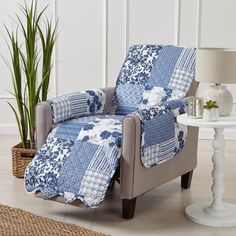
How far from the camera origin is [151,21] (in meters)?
4.99

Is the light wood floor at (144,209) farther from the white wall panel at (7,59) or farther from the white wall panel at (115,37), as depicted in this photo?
the white wall panel at (115,37)

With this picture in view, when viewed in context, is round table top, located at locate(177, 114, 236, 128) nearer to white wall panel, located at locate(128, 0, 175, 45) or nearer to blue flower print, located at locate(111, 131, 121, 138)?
blue flower print, located at locate(111, 131, 121, 138)

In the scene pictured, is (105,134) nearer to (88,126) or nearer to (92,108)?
(88,126)

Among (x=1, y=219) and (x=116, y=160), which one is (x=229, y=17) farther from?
(x=1, y=219)

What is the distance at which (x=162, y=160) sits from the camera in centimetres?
331

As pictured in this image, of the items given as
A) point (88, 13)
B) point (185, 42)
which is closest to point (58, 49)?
point (88, 13)

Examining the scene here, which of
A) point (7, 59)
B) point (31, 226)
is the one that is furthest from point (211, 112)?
point (7, 59)

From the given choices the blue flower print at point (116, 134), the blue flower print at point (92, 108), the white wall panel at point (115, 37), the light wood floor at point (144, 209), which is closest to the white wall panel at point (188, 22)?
the white wall panel at point (115, 37)

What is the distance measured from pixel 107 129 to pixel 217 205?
70 cm

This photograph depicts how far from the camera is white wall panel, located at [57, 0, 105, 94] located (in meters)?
5.02

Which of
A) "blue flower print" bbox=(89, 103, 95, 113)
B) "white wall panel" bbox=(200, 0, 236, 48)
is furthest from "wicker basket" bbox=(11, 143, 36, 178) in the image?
"white wall panel" bbox=(200, 0, 236, 48)

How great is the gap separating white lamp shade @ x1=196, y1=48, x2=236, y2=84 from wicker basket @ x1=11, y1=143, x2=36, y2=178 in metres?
1.38

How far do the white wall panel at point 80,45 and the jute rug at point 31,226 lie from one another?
2.08 meters

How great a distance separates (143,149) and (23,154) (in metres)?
1.11
